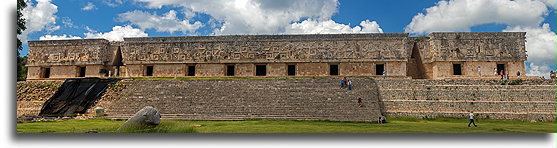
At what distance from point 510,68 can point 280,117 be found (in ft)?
43.4

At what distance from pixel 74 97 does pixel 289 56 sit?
9.92 metres

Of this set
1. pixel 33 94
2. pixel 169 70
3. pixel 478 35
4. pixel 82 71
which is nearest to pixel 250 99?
pixel 169 70

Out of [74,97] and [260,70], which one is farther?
[260,70]

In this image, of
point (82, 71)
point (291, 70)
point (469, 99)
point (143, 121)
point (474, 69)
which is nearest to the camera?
point (143, 121)

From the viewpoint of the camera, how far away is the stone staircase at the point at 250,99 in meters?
11.5

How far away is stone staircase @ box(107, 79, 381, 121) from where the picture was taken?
37.8 ft

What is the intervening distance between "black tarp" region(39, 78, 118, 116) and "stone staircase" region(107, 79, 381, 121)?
99 centimetres

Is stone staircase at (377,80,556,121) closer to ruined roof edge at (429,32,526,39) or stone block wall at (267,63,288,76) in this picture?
ruined roof edge at (429,32,526,39)

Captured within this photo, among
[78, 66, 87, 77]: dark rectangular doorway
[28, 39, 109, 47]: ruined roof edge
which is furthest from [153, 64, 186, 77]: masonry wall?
[78, 66, 87, 77]: dark rectangular doorway

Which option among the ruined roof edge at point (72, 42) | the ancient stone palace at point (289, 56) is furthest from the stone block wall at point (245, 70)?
the ruined roof edge at point (72, 42)

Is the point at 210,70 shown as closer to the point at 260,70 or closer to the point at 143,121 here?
the point at 260,70

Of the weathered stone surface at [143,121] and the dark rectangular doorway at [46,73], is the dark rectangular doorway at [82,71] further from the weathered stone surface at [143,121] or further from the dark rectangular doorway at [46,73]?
the weathered stone surface at [143,121]

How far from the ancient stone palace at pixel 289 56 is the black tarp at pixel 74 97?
3.89m

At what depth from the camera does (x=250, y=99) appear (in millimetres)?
12906
